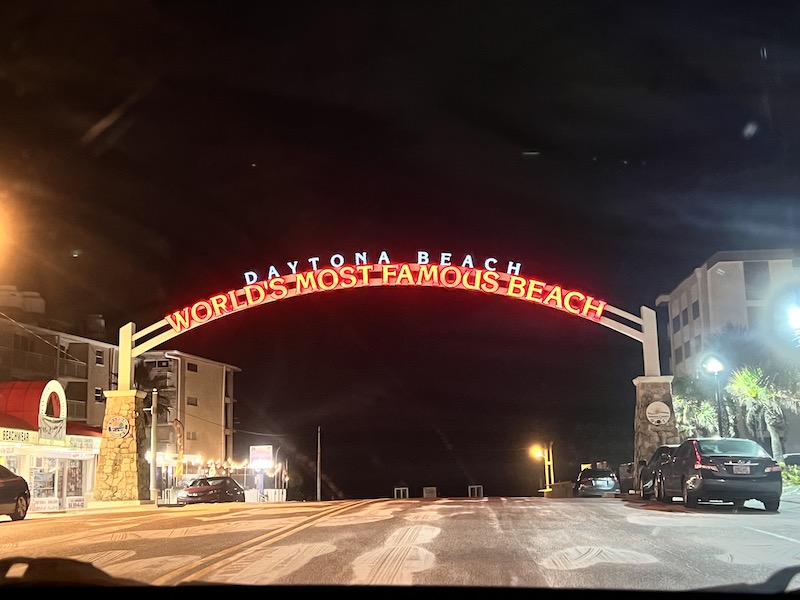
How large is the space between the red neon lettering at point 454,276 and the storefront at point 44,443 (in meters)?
16.2

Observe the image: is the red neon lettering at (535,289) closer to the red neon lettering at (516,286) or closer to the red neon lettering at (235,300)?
the red neon lettering at (516,286)

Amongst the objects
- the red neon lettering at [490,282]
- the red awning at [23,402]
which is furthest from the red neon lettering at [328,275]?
the red awning at [23,402]

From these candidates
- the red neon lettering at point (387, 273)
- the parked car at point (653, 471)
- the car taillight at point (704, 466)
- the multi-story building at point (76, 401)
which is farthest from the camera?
the multi-story building at point (76, 401)

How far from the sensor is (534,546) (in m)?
10.5

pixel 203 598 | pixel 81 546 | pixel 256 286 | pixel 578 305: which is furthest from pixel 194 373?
pixel 203 598

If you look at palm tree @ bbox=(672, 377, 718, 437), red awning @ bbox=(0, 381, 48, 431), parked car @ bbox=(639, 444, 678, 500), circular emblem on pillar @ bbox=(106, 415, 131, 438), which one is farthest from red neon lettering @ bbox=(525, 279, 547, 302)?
red awning @ bbox=(0, 381, 48, 431)

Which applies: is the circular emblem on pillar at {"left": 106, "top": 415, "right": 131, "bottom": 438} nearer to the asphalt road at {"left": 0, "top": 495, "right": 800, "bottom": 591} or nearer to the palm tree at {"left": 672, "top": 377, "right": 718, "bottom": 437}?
the asphalt road at {"left": 0, "top": 495, "right": 800, "bottom": 591}

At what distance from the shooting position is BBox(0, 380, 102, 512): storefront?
33.6 metres

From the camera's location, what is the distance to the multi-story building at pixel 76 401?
34.8m

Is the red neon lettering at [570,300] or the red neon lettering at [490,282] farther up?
the red neon lettering at [490,282]

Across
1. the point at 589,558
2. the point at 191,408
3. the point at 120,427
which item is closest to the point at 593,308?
the point at 120,427

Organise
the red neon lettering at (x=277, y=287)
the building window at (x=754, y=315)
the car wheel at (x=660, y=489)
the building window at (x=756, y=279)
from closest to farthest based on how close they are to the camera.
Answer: the car wheel at (x=660, y=489), the red neon lettering at (x=277, y=287), the building window at (x=754, y=315), the building window at (x=756, y=279)

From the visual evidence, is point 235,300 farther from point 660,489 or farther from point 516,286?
point 660,489

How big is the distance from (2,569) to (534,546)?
229 inches
